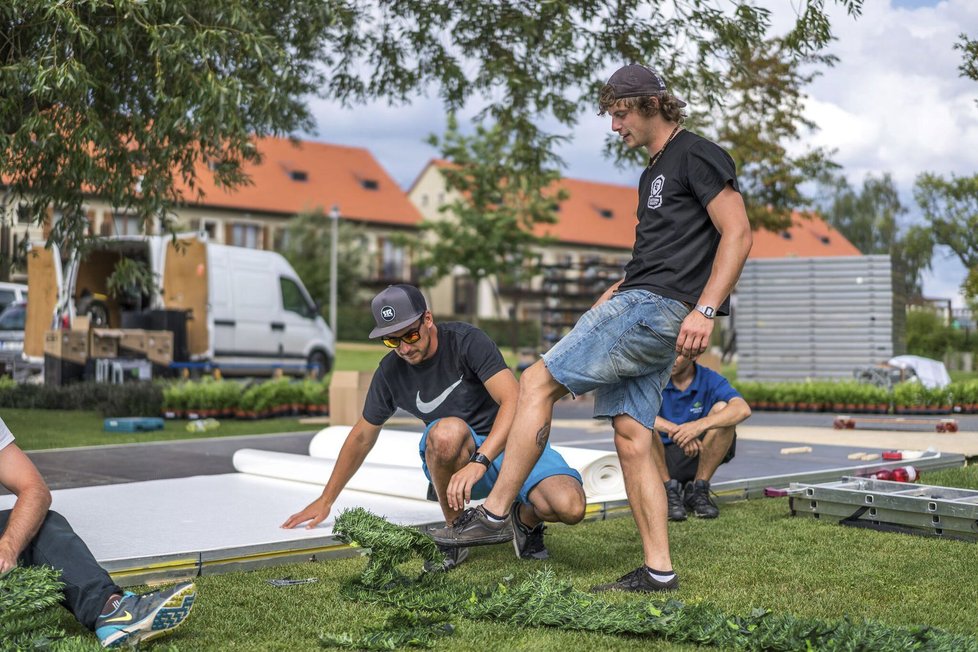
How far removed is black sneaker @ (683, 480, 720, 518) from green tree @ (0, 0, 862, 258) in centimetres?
473

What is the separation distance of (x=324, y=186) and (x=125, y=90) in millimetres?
48833

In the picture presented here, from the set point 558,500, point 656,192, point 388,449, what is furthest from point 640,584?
point 388,449

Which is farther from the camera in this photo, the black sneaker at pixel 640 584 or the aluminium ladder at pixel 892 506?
the aluminium ladder at pixel 892 506

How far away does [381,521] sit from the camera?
3654 mm

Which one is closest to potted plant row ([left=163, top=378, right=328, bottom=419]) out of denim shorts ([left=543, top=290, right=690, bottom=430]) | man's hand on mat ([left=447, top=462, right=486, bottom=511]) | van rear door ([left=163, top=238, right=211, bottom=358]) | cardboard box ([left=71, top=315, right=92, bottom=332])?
cardboard box ([left=71, top=315, right=92, bottom=332])

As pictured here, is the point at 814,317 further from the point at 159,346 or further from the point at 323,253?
the point at 323,253

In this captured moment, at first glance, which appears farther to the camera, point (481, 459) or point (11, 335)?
point (11, 335)

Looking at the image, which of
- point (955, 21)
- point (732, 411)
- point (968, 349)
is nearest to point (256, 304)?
point (955, 21)

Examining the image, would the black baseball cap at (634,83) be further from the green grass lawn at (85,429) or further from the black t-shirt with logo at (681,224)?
the green grass lawn at (85,429)

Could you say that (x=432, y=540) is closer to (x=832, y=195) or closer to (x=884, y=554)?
(x=884, y=554)

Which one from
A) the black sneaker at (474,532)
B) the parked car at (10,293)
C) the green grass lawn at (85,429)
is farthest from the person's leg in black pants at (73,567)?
the parked car at (10,293)

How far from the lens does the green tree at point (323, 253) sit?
4753 cm

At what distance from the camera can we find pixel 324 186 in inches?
2272

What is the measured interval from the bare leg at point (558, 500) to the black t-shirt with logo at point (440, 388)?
395 millimetres
